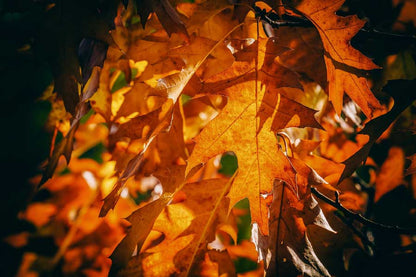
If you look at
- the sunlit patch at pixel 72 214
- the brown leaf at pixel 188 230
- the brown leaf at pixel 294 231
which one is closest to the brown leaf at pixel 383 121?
the brown leaf at pixel 294 231

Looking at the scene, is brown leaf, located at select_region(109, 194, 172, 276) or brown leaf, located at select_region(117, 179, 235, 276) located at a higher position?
brown leaf, located at select_region(109, 194, 172, 276)

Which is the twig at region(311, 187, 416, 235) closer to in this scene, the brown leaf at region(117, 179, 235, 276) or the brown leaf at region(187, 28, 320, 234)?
the brown leaf at region(187, 28, 320, 234)

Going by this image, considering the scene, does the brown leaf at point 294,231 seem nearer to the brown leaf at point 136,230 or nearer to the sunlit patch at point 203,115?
the brown leaf at point 136,230

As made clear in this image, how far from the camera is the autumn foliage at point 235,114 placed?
847mm

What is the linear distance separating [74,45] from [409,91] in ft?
3.65

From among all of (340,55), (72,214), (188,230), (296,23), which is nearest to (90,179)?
(72,214)

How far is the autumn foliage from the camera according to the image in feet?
2.78

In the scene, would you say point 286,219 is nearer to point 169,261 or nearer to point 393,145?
point 169,261

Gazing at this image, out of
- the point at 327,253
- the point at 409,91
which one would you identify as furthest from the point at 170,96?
the point at 327,253

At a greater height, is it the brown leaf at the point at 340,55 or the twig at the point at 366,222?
the brown leaf at the point at 340,55

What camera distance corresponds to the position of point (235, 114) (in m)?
0.88

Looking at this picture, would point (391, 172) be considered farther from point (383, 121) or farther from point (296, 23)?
point (296, 23)

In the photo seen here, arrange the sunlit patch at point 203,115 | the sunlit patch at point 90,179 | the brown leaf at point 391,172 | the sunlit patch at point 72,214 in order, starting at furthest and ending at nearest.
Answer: the sunlit patch at point 72,214 → the sunlit patch at point 90,179 → the brown leaf at point 391,172 → the sunlit patch at point 203,115

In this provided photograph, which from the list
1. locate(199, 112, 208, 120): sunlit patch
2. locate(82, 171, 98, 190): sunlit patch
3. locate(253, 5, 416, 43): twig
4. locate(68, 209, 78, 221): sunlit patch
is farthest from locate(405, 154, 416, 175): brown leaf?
locate(68, 209, 78, 221): sunlit patch
